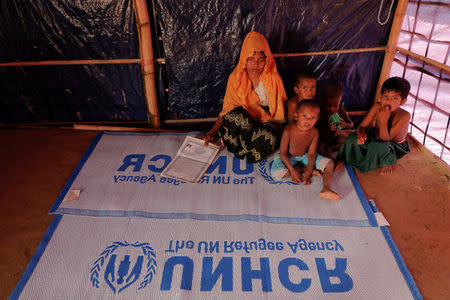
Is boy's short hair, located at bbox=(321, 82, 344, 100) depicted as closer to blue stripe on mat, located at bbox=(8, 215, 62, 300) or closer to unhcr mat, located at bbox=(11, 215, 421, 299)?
unhcr mat, located at bbox=(11, 215, 421, 299)

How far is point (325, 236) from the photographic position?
5.14 ft

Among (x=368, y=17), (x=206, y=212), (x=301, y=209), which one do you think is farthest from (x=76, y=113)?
(x=368, y=17)

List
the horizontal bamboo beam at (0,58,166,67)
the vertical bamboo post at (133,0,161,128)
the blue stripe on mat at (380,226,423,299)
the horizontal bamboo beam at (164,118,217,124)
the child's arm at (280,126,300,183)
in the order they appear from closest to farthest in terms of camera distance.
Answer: the blue stripe on mat at (380,226,423,299) → the child's arm at (280,126,300,183) → the vertical bamboo post at (133,0,161,128) → the horizontal bamboo beam at (0,58,166,67) → the horizontal bamboo beam at (164,118,217,124)

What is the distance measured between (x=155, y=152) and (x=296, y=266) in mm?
1309

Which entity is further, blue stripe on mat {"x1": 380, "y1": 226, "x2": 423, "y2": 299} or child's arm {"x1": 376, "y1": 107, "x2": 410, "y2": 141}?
child's arm {"x1": 376, "y1": 107, "x2": 410, "y2": 141}

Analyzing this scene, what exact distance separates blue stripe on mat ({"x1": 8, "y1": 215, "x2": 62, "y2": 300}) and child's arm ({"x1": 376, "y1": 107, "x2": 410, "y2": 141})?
1.95 meters

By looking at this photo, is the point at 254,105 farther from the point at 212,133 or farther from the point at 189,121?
the point at 189,121

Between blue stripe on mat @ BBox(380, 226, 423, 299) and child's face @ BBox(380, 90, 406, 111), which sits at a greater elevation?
child's face @ BBox(380, 90, 406, 111)

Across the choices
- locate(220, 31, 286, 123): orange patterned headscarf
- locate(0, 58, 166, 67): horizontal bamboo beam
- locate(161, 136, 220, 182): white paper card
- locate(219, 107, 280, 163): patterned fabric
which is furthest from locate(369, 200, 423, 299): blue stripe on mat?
locate(0, 58, 166, 67): horizontal bamboo beam

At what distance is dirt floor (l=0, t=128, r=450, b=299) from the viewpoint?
1470 millimetres

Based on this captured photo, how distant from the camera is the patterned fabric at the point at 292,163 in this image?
6.22 feet

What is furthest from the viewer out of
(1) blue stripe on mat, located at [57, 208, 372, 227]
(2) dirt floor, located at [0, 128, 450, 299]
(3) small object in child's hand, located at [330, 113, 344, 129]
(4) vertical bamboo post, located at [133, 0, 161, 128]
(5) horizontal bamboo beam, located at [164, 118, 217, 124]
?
(5) horizontal bamboo beam, located at [164, 118, 217, 124]

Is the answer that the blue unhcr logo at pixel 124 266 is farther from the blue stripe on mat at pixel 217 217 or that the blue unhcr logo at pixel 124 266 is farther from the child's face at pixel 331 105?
the child's face at pixel 331 105

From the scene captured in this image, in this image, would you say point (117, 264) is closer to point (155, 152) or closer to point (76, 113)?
point (155, 152)
